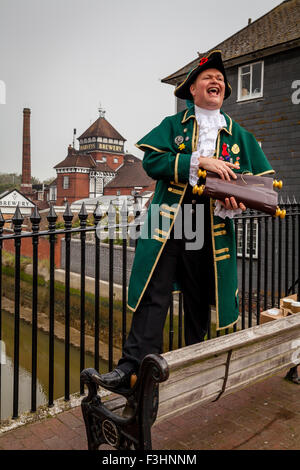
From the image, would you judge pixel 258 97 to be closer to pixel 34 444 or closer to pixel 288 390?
pixel 288 390

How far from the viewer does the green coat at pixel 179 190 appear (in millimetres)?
2236

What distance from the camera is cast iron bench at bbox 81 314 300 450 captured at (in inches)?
67.4

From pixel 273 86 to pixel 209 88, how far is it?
11.7 meters

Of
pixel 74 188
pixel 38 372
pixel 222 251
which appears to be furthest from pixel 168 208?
pixel 74 188

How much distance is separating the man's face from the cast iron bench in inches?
52.3

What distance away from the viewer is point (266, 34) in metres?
13.2

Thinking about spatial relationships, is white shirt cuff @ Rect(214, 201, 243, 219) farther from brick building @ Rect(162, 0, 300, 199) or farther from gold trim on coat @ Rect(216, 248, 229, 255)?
brick building @ Rect(162, 0, 300, 199)

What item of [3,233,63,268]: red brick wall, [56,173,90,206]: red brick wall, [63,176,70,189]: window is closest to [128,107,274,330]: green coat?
[3,233,63,268]: red brick wall

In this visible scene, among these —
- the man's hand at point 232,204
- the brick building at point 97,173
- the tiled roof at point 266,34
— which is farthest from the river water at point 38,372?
the brick building at point 97,173

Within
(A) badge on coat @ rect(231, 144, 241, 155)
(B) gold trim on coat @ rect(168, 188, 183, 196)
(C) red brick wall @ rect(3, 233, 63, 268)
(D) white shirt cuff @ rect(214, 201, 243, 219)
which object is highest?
(A) badge on coat @ rect(231, 144, 241, 155)

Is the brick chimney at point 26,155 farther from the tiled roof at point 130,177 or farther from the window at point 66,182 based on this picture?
the tiled roof at point 130,177

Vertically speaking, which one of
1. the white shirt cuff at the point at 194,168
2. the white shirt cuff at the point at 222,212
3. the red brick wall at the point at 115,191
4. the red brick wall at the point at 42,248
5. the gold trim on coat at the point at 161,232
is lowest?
the red brick wall at the point at 42,248

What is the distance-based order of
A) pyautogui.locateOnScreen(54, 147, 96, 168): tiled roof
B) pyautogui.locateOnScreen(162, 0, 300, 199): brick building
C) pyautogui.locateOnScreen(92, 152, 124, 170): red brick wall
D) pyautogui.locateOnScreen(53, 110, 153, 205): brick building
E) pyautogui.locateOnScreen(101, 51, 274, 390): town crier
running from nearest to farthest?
1. pyautogui.locateOnScreen(101, 51, 274, 390): town crier
2. pyautogui.locateOnScreen(162, 0, 300, 199): brick building
3. pyautogui.locateOnScreen(53, 110, 153, 205): brick building
4. pyautogui.locateOnScreen(54, 147, 96, 168): tiled roof
5. pyautogui.locateOnScreen(92, 152, 124, 170): red brick wall
